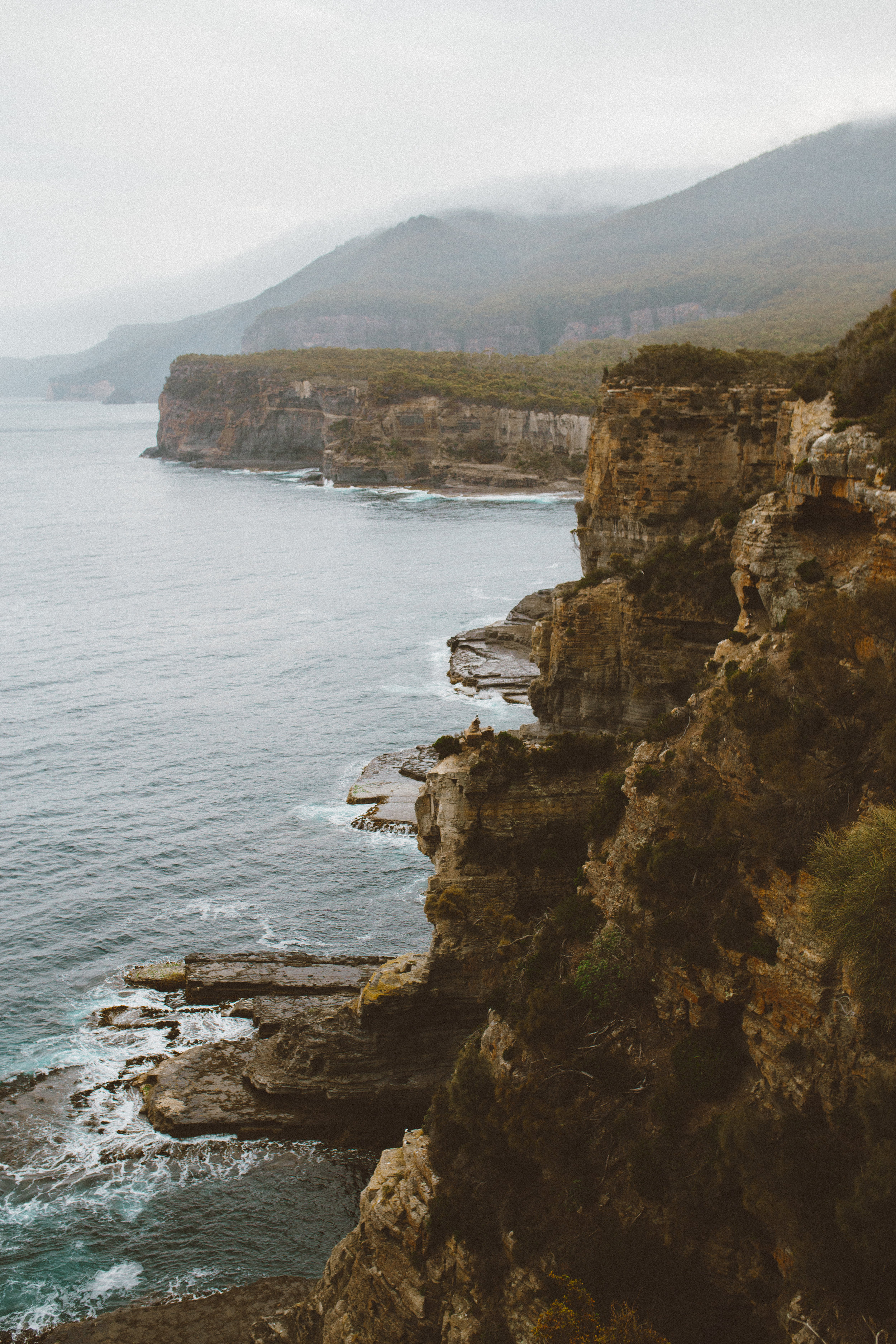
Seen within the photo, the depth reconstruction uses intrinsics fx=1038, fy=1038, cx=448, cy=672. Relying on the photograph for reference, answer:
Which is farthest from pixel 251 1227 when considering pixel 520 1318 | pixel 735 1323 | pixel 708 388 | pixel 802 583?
pixel 708 388

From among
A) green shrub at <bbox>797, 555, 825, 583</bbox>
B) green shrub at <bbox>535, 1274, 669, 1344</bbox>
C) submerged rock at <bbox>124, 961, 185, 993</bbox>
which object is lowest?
submerged rock at <bbox>124, 961, 185, 993</bbox>

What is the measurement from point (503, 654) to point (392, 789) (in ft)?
88.4

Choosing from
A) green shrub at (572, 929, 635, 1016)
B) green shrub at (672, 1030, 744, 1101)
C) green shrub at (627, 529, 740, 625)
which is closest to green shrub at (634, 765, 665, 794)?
green shrub at (572, 929, 635, 1016)

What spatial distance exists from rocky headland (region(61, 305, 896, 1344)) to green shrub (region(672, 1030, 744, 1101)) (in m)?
0.04

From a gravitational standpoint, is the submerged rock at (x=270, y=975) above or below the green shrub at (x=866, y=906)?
below

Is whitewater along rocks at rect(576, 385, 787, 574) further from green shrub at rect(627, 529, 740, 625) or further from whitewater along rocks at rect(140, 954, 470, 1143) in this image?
whitewater along rocks at rect(140, 954, 470, 1143)

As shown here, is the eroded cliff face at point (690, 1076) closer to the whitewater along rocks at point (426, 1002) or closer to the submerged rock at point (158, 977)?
the whitewater along rocks at point (426, 1002)

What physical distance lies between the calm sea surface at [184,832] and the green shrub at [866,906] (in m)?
20.7

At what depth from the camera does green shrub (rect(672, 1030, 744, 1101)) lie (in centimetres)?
1861

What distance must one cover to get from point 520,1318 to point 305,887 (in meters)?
33.5

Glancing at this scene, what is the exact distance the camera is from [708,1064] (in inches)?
739

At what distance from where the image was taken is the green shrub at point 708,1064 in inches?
733

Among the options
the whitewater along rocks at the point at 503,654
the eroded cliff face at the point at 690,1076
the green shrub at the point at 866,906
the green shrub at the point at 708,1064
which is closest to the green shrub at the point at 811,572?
the eroded cliff face at the point at 690,1076

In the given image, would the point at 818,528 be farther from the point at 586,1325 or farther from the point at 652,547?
the point at 652,547
